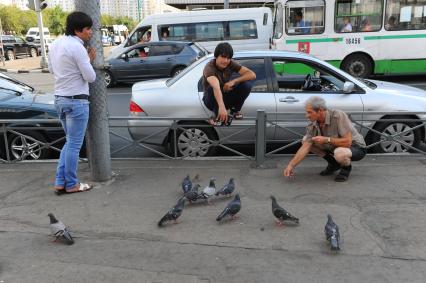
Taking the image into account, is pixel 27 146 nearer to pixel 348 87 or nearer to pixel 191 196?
pixel 191 196

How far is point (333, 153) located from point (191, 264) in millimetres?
2348

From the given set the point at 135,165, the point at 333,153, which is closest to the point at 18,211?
the point at 135,165

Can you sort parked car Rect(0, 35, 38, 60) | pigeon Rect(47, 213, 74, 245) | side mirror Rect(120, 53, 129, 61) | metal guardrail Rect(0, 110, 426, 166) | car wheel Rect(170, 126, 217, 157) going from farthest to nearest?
1. parked car Rect(0, 35, 38, 60)
2. side mirror Rect(120, 53, 129, 61)
3. car wheel Rect(170, 126, 217, 157)
4. metal guardrail Rect(0, 110, 426, 166)
5. pigeon Rect(47, 213, 74, 245)

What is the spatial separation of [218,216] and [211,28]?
13.4 meters

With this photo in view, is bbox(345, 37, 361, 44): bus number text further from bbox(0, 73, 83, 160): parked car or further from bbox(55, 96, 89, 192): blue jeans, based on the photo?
bbox(55, 96, 89, 192): blue jeans

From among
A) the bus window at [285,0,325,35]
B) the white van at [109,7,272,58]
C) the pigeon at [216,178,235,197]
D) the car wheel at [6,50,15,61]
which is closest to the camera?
the pigeon at [216,178,235,197]

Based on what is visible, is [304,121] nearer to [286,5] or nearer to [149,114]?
[149,114]

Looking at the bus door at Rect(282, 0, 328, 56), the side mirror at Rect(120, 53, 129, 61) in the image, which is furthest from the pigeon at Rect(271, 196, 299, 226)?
the side mirror at Rect(120, 53, 129, 61)

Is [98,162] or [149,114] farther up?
[149,114]

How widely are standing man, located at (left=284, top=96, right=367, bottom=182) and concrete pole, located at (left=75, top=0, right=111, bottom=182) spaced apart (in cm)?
210

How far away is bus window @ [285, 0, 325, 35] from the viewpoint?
495 inches

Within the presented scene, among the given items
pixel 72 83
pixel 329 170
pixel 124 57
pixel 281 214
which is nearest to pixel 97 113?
pixel 72 83

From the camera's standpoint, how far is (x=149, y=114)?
232 inches

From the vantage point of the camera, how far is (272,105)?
5.76 metres
